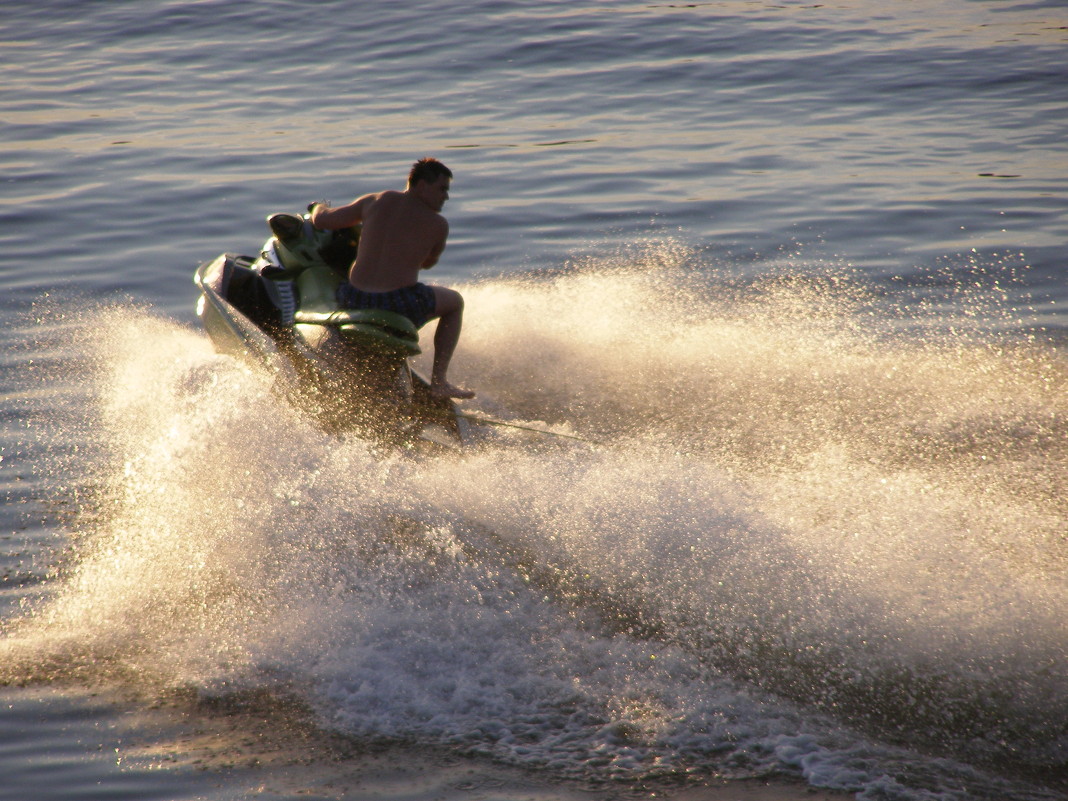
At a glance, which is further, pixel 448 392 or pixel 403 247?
pixel 403 247

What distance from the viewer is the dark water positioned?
438 cm

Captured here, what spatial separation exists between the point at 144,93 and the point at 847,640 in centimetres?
1700

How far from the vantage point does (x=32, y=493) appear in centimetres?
644

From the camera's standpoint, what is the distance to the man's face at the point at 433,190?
670 centimetres

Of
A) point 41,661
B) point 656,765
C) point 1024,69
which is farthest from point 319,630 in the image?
point 1024,69

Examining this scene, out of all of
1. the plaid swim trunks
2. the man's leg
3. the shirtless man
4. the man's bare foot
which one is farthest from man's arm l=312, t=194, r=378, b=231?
the man's bare foot

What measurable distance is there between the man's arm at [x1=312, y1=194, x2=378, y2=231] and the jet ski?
28cm

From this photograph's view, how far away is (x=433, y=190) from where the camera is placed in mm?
6715

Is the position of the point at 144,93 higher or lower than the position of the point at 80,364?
higher

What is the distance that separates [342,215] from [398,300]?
83cm

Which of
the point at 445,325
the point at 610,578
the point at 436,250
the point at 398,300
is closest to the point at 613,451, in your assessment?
the point at 610,578

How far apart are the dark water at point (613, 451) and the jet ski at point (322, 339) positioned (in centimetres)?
21

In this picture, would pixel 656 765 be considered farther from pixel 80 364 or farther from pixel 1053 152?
pixel 1053 152

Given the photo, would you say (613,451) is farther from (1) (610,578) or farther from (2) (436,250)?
(2) (436,250)
